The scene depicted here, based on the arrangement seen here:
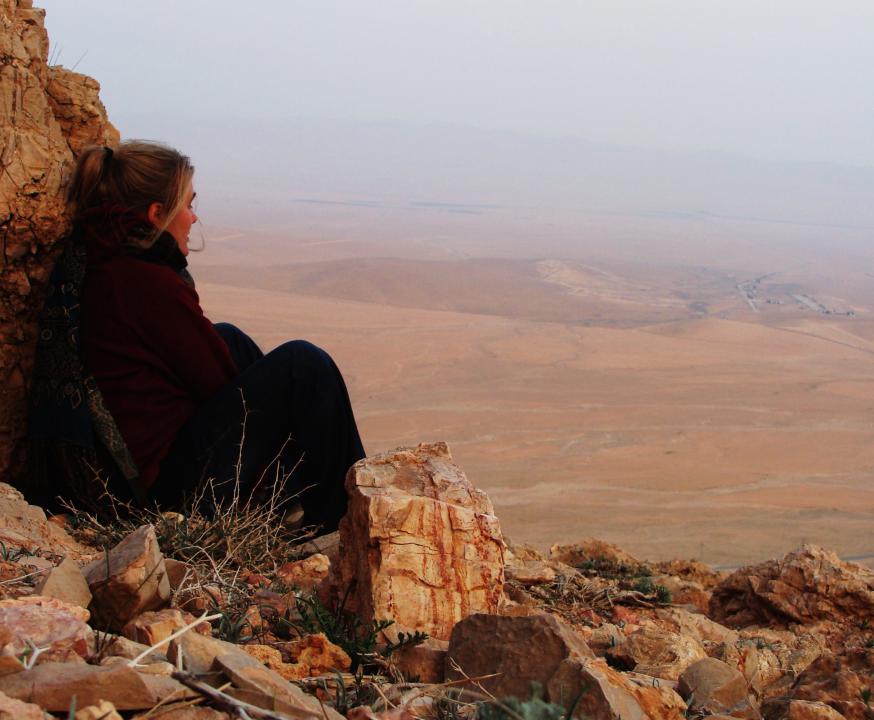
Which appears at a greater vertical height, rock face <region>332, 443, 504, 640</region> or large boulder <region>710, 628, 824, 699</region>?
rock face <region>332, 443, 504, 640</region>

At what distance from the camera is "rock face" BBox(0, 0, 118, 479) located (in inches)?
142

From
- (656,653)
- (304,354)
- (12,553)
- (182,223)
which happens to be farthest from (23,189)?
(656,653)

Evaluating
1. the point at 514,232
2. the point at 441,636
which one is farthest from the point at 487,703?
the point at 514,232

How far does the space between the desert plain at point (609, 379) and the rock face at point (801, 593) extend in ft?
13.2

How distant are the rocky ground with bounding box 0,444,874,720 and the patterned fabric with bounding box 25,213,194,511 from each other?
0.16 m

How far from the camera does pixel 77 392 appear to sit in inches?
136

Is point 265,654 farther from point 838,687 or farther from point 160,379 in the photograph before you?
point 160,379

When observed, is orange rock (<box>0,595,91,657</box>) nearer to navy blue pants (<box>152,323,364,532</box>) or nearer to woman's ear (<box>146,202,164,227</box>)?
navy blue pants (<box>152,323,364,532</box>)

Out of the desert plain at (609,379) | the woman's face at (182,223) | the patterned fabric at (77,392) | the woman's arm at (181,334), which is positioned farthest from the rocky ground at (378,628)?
the desert plain at (609,379)

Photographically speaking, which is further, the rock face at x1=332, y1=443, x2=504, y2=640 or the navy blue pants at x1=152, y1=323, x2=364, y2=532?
the navy blue pants at x1=152, y1=323, x2=364, y2=532

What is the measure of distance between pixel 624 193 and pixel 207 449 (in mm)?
107888

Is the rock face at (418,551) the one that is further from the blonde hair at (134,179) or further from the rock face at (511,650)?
the blonde hair at (134,179)

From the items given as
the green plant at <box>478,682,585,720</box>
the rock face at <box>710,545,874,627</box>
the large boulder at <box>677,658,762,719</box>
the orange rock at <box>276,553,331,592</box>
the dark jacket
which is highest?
the dark jacket

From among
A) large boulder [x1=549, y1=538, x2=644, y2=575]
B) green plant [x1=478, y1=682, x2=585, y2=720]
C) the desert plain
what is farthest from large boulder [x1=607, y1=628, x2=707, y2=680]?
the desert plain
